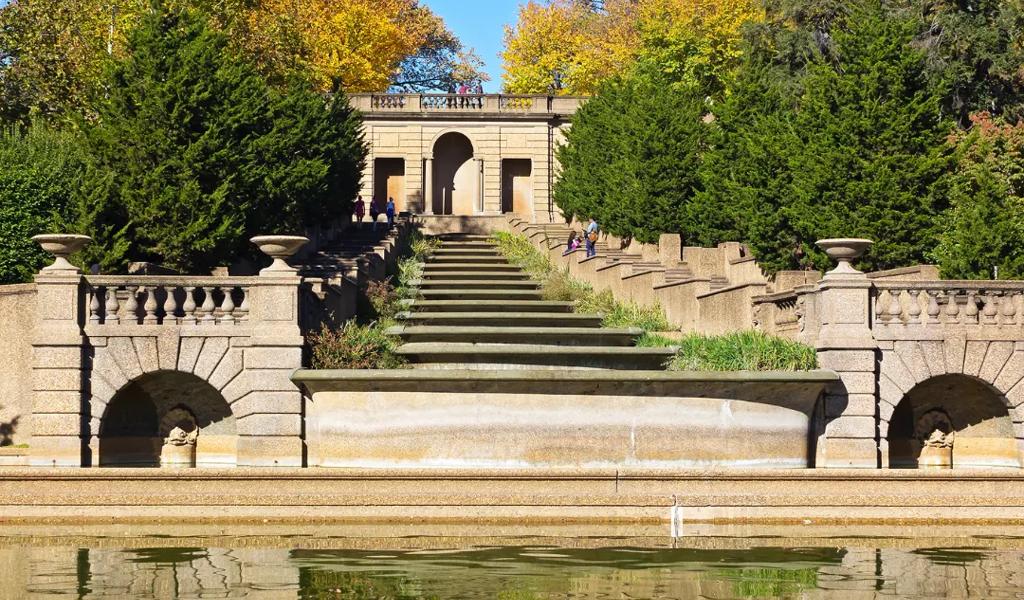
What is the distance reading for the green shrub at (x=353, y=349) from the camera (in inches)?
917

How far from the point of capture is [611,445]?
22188mm

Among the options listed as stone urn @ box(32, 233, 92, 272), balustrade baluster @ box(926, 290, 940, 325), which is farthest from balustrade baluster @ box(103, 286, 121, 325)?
balustrade baluster @ box(926, 290, 940, 325)

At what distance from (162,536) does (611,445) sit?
711 cm

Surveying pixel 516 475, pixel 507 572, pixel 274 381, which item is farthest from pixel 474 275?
pixel 507 572

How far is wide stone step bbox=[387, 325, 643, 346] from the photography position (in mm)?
26891

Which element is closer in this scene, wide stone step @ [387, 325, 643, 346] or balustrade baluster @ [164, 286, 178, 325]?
balustrade baluster @ [164, 286, 178, 325]

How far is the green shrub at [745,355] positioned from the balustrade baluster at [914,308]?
170 centimetres

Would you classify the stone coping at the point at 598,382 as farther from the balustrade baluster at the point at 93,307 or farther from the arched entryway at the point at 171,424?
the balustrade baluster at the point at 93,307

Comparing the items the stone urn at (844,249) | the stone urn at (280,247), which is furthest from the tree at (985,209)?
the stone urn at (280,247)

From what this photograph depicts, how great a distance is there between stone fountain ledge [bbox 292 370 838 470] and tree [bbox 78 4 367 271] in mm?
8863

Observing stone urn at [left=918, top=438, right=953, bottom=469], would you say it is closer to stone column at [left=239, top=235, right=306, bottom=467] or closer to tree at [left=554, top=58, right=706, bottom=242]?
stone column at [left=239, top=235, right=306, bottom=467]

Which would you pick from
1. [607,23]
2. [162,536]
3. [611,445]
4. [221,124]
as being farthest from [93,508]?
[607,23]

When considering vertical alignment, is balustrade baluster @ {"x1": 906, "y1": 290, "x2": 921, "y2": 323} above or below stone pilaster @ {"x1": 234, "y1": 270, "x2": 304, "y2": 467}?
above

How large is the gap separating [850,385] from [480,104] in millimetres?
45627
